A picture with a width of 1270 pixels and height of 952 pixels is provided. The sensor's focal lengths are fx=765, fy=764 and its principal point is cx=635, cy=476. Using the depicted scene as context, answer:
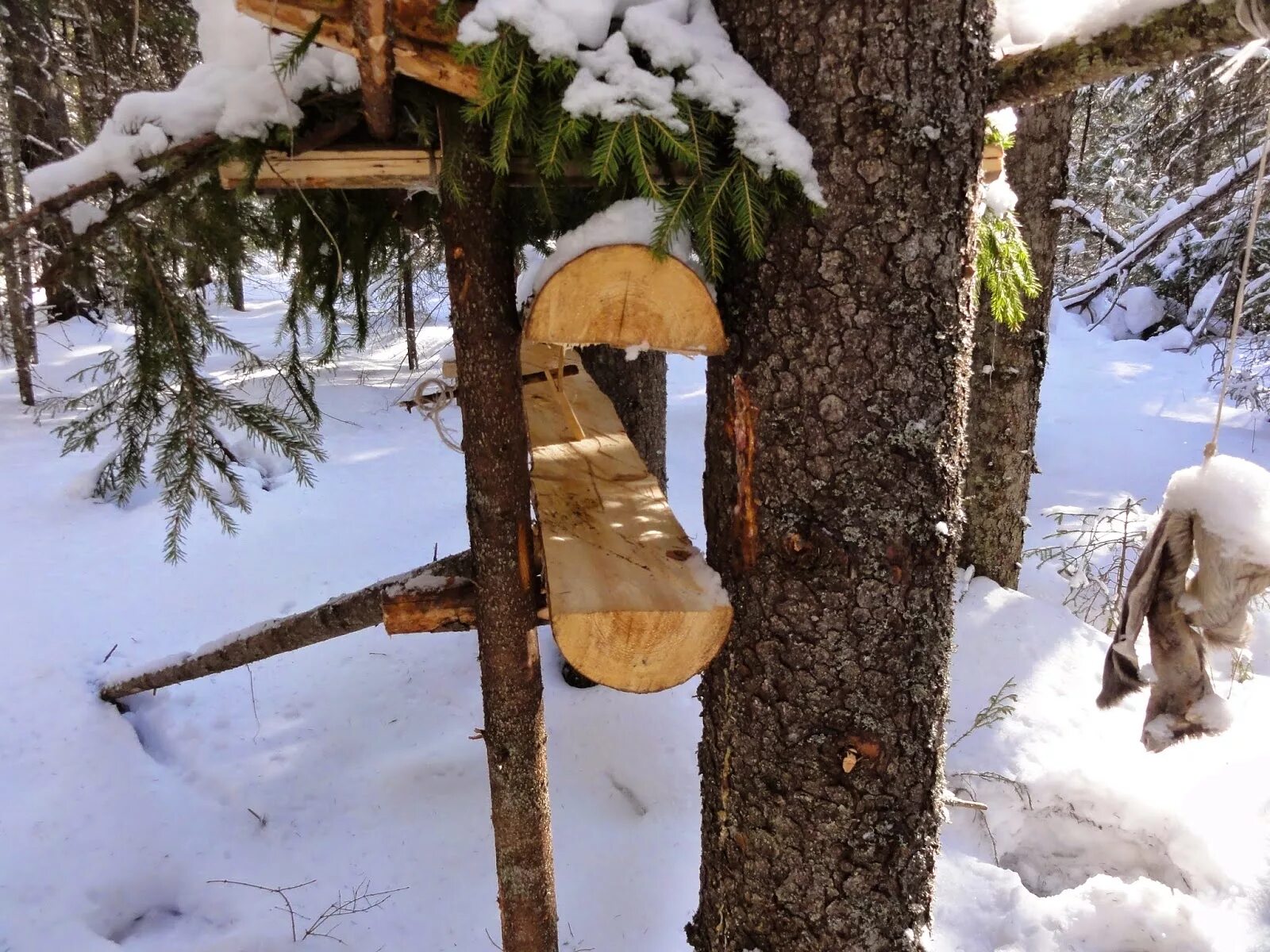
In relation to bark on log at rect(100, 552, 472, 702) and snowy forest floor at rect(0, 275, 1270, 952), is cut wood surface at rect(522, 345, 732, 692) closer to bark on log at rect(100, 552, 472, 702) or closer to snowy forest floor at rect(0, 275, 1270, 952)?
bark on log at rect(100, 552, 472, 702)

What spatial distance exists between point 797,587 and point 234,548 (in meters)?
5.28

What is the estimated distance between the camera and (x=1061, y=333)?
43.2 feet

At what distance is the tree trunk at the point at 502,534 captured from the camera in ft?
5.84

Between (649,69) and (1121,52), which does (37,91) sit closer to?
(649,69)

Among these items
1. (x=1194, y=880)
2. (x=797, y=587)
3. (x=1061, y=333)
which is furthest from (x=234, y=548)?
(x=1061, y=333)

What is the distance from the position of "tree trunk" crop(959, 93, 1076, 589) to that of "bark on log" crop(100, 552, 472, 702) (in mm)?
2669

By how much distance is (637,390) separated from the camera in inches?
151

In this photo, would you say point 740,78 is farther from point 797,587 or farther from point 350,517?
point 350,517

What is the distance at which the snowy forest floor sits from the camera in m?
2.88

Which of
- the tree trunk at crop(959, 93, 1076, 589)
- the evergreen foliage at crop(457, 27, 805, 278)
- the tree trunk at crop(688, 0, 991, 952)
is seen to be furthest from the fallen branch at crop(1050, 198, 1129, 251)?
the evergreen foliage at crop(457, 27, 805, 278)

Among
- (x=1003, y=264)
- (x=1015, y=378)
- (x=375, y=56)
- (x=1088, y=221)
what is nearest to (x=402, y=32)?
(x=375, y=56)

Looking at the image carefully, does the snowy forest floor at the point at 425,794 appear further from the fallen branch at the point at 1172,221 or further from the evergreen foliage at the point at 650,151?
the evergreen foliage at the point at 650,151

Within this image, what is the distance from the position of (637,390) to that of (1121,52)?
2.66m

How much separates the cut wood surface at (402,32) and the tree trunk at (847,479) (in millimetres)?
561
